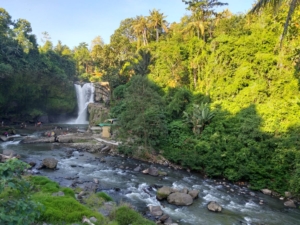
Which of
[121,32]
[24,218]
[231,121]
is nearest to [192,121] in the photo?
[231,121]

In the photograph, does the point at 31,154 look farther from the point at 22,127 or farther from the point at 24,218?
the point at 24,218

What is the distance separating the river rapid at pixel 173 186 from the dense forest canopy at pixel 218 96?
1.49 metres

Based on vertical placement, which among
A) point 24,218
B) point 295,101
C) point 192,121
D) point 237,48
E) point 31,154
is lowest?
point 31,154

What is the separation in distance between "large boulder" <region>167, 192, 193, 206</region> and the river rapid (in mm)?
294

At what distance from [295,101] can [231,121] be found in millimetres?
4969

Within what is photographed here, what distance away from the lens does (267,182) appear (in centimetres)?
1559

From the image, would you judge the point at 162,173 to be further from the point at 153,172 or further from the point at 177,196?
the point at 177,196

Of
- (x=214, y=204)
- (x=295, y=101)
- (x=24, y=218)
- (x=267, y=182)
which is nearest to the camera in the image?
(x=24, y=218)

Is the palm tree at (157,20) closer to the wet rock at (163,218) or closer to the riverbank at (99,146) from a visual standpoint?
the riverbank at (99,146)

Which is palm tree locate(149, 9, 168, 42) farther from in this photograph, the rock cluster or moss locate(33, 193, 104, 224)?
moss locate(33, 193, 104, 224)

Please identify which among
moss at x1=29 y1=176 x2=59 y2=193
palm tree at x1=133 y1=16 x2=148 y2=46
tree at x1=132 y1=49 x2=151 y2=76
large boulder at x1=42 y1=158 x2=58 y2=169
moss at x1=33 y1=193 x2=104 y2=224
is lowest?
large boulder at x1=42 y1=158 x2=58 y2=169

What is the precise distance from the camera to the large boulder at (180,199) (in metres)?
12.5

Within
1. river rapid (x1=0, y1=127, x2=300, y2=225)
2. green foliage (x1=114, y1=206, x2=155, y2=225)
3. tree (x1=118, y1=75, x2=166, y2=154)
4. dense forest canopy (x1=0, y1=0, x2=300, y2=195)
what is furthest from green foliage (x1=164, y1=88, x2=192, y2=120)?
green foliage (x1=114, y1=206, x2=155, y2=225)

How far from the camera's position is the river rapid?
11508 mm
